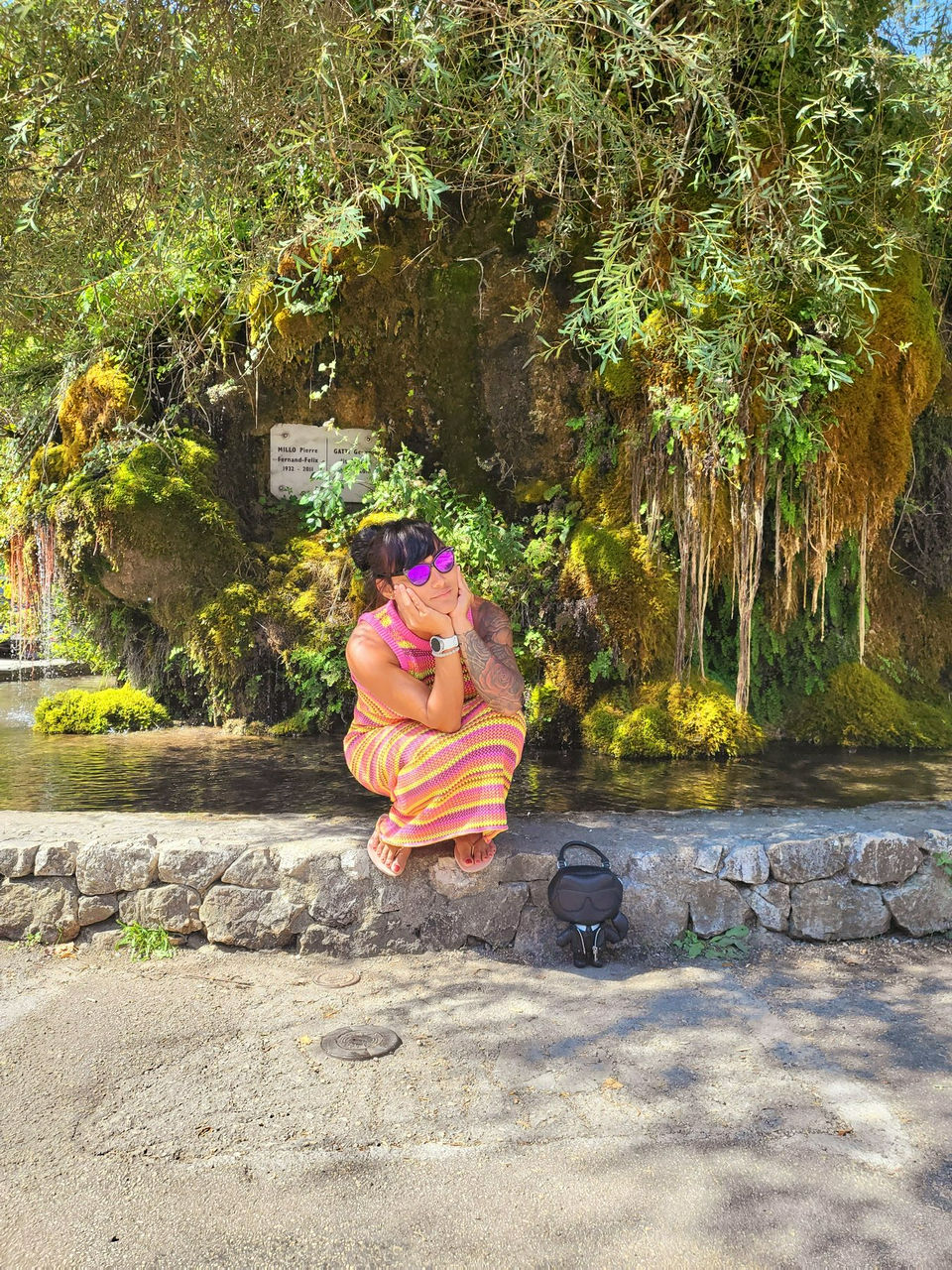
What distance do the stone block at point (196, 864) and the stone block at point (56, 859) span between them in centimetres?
38

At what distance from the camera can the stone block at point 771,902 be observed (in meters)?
3.91

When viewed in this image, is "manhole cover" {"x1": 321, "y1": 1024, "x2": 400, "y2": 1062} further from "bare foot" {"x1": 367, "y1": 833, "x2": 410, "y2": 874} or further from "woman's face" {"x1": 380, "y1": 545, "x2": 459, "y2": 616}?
"woman's face" {"x1": 380, "y1": 545, "x2": 459, "y2": 616}

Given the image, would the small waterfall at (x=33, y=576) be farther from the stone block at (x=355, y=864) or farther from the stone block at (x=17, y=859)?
the stone block at (x=355, y=864)

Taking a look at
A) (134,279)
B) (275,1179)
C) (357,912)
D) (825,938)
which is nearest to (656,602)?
(825,938)

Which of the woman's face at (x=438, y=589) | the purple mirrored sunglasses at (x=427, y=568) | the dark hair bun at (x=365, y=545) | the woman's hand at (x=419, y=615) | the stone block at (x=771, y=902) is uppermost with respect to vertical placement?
the dark hair bun at (x=365, y=545)

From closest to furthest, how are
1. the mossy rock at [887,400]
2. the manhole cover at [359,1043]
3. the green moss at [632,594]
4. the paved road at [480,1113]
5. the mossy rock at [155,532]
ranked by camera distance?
1. the paved road at [480,1113]
2. the manhole cover at [359,1043]
3. the mossy rock at [887,400]
4. the green moss at [632,594]
5. the mossy rock at [155,532]

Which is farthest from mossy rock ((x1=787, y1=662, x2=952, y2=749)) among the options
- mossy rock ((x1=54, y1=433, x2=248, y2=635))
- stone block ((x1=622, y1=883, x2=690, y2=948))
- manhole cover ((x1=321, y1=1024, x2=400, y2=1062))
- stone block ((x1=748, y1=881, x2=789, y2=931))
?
manhole cover ((x1=321, y1=1024, x2=400, y2=1062))

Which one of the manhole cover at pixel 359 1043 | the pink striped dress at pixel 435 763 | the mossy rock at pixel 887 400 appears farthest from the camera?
the mossy rock at pixel 887 400

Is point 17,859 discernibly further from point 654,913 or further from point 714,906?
point 714,906

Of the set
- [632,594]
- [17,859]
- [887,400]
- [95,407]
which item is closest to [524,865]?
[17,859]

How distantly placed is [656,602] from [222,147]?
4137 mm

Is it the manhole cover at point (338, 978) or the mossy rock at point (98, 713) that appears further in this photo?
the mossy rock at point (98, 713)

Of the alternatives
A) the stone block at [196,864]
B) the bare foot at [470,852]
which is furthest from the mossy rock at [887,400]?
the stone block at [196,864]

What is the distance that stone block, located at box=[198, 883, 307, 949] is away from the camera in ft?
12.6
